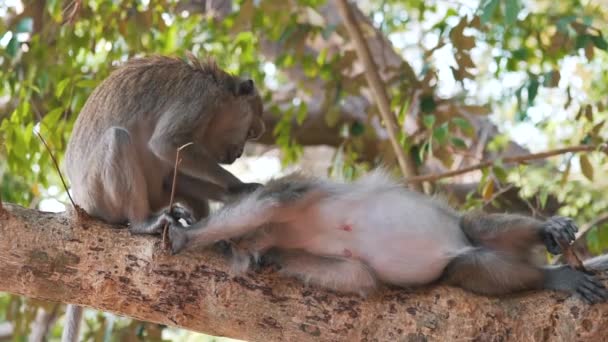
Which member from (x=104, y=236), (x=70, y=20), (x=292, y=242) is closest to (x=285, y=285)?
(x=292, y=242)

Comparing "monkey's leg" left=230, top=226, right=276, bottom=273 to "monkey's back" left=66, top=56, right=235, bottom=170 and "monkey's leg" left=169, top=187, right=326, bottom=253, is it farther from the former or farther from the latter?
"monkey's back" left=66, top=56, right=235, bottom=170

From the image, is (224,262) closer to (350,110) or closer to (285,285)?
(285,285)

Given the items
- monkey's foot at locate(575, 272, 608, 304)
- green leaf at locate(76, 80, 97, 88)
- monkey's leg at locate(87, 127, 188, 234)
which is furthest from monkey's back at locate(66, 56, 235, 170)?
monkey's foot at locate(575, 272, 608, 304)

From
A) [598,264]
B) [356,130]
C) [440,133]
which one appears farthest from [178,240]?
[356,130]

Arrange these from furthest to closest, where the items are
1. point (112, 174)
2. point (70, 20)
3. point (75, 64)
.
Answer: point (75, 64), point (70, 20), point (112, 174)

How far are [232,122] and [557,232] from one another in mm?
1976

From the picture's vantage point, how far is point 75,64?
5340 mm

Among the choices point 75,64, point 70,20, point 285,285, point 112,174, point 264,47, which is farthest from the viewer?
point 264,47

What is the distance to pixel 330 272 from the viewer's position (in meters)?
3.09

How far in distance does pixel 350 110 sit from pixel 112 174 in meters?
4.41

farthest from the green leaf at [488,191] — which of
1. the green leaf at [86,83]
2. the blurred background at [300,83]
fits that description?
the green leaf at [86,83]

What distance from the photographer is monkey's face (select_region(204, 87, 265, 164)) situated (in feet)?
14.2

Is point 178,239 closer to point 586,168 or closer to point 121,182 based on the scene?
point 121,182

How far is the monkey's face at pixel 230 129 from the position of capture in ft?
14.2
